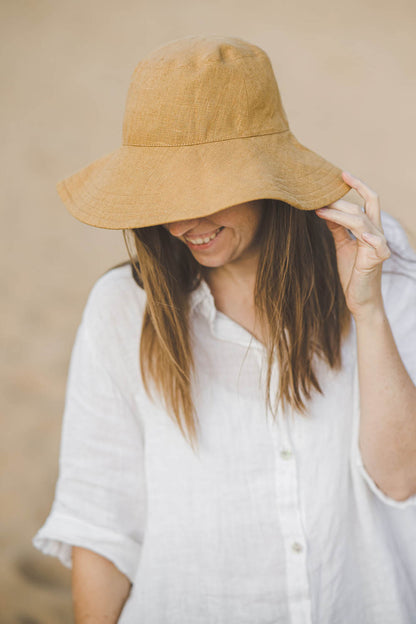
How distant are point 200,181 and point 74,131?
5.03m

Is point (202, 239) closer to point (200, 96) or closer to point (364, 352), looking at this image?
point (200, 96)

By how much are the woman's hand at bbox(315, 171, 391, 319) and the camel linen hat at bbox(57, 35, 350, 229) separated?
48mm

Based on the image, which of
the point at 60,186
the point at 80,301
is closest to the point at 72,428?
the point at 60,186

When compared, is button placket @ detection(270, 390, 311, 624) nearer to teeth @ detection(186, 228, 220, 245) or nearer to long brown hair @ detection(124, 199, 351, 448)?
long brown hair @ detection(124, 199, 351, 448)

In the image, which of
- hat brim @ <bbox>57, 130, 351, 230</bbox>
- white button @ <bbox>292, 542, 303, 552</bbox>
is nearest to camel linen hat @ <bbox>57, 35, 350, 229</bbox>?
hat brim @ <bbox>57, 130, 351, 230</bbox>

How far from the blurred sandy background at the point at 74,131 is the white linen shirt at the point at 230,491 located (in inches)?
54.5

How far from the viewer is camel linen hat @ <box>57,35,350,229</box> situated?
1081 mm

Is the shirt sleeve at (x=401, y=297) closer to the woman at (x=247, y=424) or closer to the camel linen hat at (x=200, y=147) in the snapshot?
the woman at (x=247, y=424)

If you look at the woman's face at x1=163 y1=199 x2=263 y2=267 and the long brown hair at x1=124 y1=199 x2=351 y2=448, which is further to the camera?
the long brown hair at x1=124 y1=199 x2=351 y2=448

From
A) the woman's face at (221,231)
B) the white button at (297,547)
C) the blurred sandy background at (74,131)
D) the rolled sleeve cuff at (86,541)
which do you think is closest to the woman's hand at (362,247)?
the woman's face at (221,231)

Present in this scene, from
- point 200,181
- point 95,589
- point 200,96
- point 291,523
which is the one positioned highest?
point 200,96

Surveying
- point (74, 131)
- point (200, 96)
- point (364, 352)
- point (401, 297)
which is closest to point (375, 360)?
point (364, 352)

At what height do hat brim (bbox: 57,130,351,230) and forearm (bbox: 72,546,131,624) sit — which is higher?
hat brim (bbox: 57,130,351,230)

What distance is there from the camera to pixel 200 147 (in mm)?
1118
